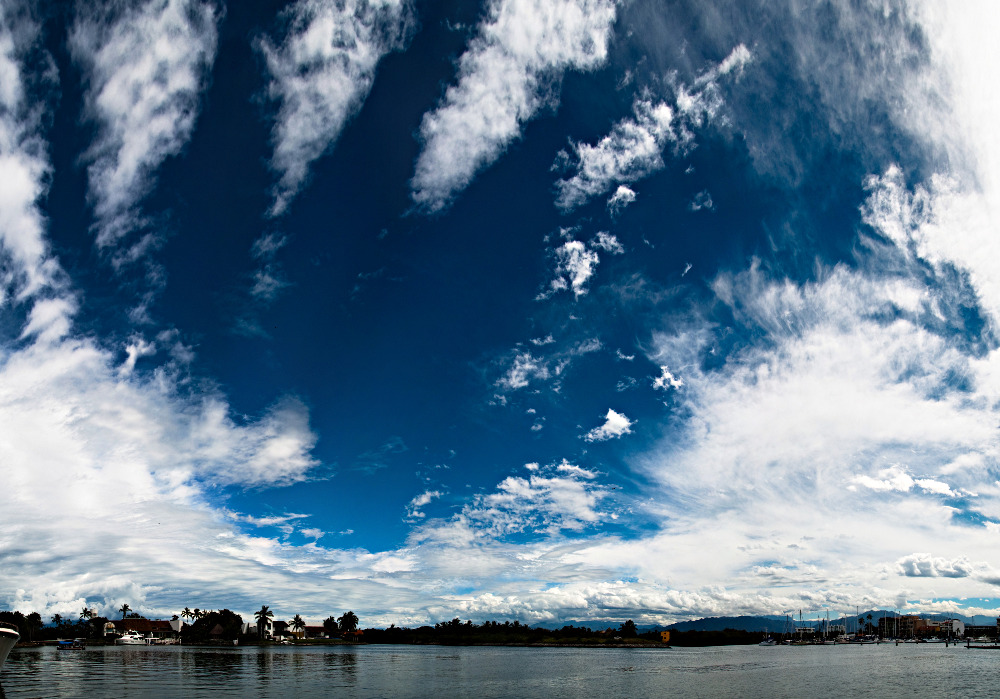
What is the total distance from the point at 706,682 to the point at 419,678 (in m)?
39.7

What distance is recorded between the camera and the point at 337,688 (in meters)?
63.1

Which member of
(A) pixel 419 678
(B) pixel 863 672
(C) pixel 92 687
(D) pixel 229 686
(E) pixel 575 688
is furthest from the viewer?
(B) pixel 863 672

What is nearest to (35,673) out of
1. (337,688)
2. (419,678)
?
(337,688)

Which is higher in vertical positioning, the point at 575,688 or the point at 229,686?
the point at 229,686

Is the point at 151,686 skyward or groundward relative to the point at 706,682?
skyward

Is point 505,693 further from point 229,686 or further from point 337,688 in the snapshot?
point 229,686

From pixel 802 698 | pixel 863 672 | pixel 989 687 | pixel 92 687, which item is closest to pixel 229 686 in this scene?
pixel 92 687

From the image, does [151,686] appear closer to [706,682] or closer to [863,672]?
[706,682]

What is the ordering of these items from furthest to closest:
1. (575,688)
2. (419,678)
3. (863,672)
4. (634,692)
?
1. (863,672)
2. (419,678)
3. (575,688)
4. (634,692)

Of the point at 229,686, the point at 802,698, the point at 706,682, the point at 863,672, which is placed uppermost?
the point at 229,686

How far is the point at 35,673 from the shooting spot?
229ft

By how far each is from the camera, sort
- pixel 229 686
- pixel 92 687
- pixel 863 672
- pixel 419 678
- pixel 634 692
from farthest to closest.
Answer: pixel 863 672
pixel 419 678
pixel 634 692
pixel 229 686
pixel 92 687

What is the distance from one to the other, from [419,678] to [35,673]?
151 ft

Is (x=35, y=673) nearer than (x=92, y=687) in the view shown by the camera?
No
